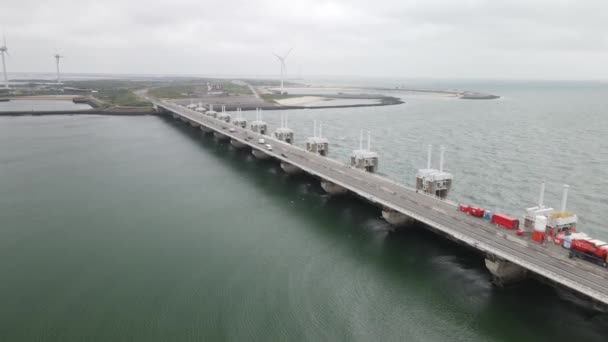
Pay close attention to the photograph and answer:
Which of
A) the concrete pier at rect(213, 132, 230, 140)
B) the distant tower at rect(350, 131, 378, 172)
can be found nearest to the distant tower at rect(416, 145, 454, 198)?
the distant tower at rect(350, 131, 378, 172)

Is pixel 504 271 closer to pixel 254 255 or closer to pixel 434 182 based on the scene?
pixel 434 182

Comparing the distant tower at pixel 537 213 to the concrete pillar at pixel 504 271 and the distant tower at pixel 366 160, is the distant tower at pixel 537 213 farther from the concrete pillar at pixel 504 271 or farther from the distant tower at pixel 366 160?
the distant tower at pixel 366 160

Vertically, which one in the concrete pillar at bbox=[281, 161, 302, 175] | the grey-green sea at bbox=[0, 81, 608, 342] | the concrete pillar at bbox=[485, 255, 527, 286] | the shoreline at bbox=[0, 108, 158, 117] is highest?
the shoreline at bbox=[0, 108, 158, 117]

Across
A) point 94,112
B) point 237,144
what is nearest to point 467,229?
point 237,144

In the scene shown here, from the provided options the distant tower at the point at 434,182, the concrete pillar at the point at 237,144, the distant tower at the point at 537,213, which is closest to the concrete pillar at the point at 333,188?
the distant tower at the point at 434,182

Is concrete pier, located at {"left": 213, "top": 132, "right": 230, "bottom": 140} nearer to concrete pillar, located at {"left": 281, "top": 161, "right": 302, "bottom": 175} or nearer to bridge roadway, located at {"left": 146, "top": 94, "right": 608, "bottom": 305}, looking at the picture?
concrete pillar, located at {"left": 281, "top": 161, "right": 302, "bottom": 175}

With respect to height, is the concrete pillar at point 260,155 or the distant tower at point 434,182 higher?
the distant tower at point 434,182
